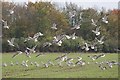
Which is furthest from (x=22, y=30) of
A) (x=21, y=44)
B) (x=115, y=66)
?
(x=115, y=66)

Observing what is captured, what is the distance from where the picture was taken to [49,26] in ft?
112

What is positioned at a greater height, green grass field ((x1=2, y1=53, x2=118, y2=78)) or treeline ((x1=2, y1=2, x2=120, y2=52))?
treeline ((x1=2, y1=2, x2=120, y2=52))

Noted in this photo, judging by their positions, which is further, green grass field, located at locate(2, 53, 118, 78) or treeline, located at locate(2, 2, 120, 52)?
treeline, located at locate(2, 2, 120, 52)

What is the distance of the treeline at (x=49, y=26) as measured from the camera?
106ft

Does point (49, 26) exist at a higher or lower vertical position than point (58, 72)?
higher

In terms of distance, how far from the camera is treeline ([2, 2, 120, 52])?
32.3m

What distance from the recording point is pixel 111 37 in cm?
3388

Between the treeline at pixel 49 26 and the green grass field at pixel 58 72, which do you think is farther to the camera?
the treeline at pixel 49 26

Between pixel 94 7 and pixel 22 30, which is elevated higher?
pixel 94 7

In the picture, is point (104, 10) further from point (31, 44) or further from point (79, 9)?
point (31, 44)

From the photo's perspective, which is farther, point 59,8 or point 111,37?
point 59,8

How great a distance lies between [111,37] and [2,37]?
10.0 meters

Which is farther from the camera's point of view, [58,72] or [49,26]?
[49,26]

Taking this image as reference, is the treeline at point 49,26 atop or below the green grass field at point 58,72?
atop
